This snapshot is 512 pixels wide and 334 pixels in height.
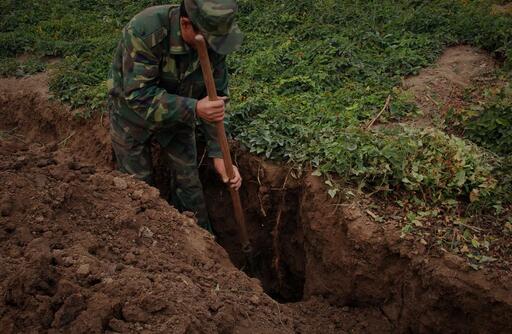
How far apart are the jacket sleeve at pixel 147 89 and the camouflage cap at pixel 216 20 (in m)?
0.44

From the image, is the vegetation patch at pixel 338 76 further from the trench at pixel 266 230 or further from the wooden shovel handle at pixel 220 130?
the wooden shovel handle at pixel 220 130

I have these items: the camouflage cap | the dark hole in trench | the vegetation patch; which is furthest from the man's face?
the dark hole in trench

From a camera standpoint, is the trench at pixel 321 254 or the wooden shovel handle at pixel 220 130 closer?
the wooden shovel handle at pixel 220 130

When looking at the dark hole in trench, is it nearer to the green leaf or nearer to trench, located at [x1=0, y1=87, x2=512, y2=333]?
trench, located at [x1=0, y1=87, x2=512, y2=333]

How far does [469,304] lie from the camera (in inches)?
149

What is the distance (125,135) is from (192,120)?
2.54 ft

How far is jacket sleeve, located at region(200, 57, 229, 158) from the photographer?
4301 millimetres

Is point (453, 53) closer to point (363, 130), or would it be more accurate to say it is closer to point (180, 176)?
point (363, 130)

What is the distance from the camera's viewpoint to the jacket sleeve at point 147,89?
3916mm

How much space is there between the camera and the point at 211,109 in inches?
152

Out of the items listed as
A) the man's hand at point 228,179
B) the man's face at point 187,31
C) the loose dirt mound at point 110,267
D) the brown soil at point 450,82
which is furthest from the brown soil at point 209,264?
the brown soil at point 450,82

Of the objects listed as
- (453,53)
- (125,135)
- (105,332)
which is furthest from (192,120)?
(453,53)

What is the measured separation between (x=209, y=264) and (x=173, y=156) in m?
1.47

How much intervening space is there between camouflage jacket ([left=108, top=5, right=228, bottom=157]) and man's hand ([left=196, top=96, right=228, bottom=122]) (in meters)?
0.07
